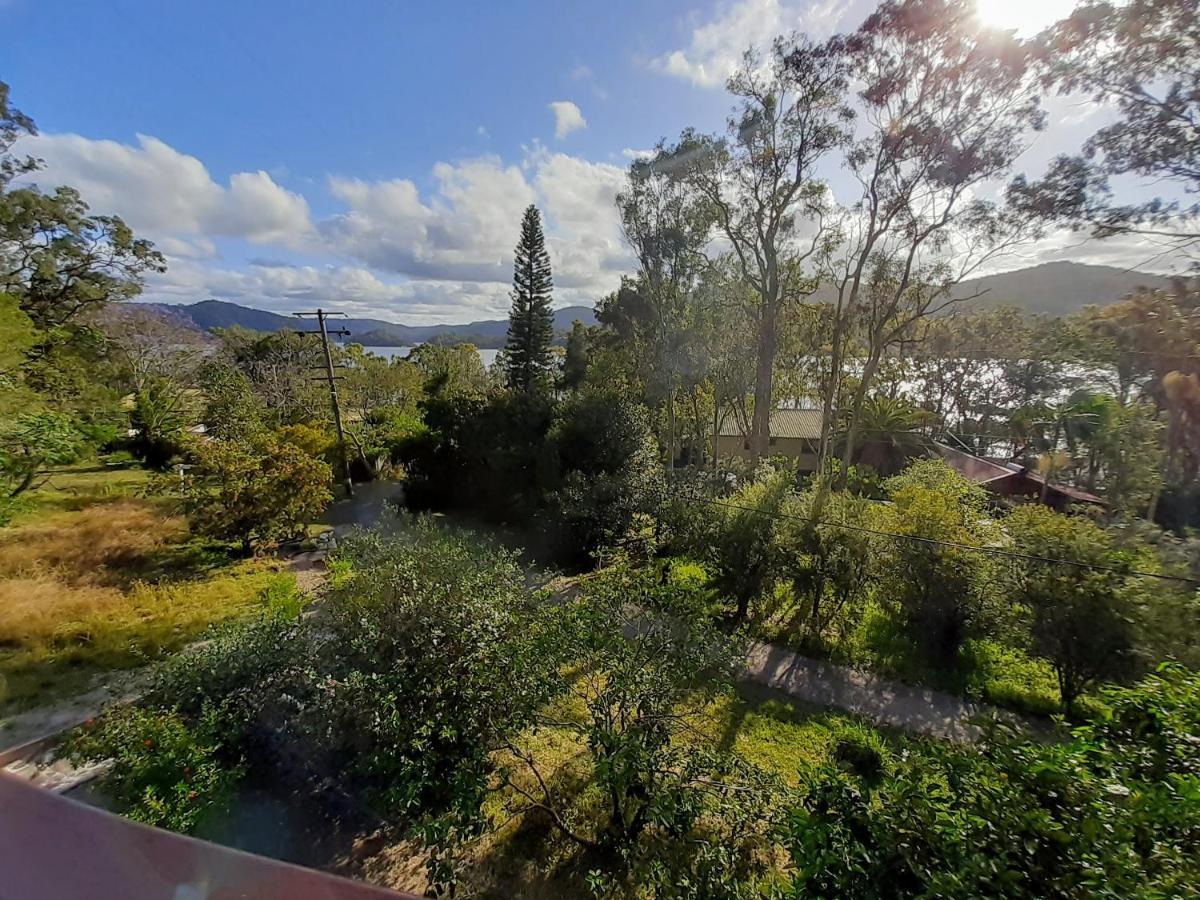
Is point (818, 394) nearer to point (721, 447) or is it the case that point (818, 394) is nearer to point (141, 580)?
point (721, 447)

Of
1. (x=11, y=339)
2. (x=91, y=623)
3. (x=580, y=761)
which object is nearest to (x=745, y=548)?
(x=580, y=761)

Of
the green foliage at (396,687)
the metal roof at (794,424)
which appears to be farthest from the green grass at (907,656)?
the metal roof at (794,424)

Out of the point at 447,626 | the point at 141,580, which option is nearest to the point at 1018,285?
the point at 447,626

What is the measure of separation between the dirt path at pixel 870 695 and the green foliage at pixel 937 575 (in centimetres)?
90

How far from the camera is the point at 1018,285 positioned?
32531mm

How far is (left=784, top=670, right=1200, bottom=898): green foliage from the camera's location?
134 centimetres

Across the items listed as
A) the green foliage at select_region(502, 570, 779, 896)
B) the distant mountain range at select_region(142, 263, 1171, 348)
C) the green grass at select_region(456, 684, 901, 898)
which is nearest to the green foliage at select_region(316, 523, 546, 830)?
the green foliage at select_region(502, 570, 779, 896)

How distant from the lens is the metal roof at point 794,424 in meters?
24.3

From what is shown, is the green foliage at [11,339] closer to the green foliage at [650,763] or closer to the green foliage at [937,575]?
the green foliage at [650,763]

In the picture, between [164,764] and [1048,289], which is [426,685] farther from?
[1048,289]

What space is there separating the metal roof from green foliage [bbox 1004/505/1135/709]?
18292 mm

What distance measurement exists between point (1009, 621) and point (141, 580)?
1211 centimetres

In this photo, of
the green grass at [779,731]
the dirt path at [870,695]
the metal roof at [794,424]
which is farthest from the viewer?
the metal roof at [794,424]

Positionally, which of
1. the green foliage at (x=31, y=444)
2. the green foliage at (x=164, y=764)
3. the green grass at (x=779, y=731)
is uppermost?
the green foliage at (x=31, y=444)
